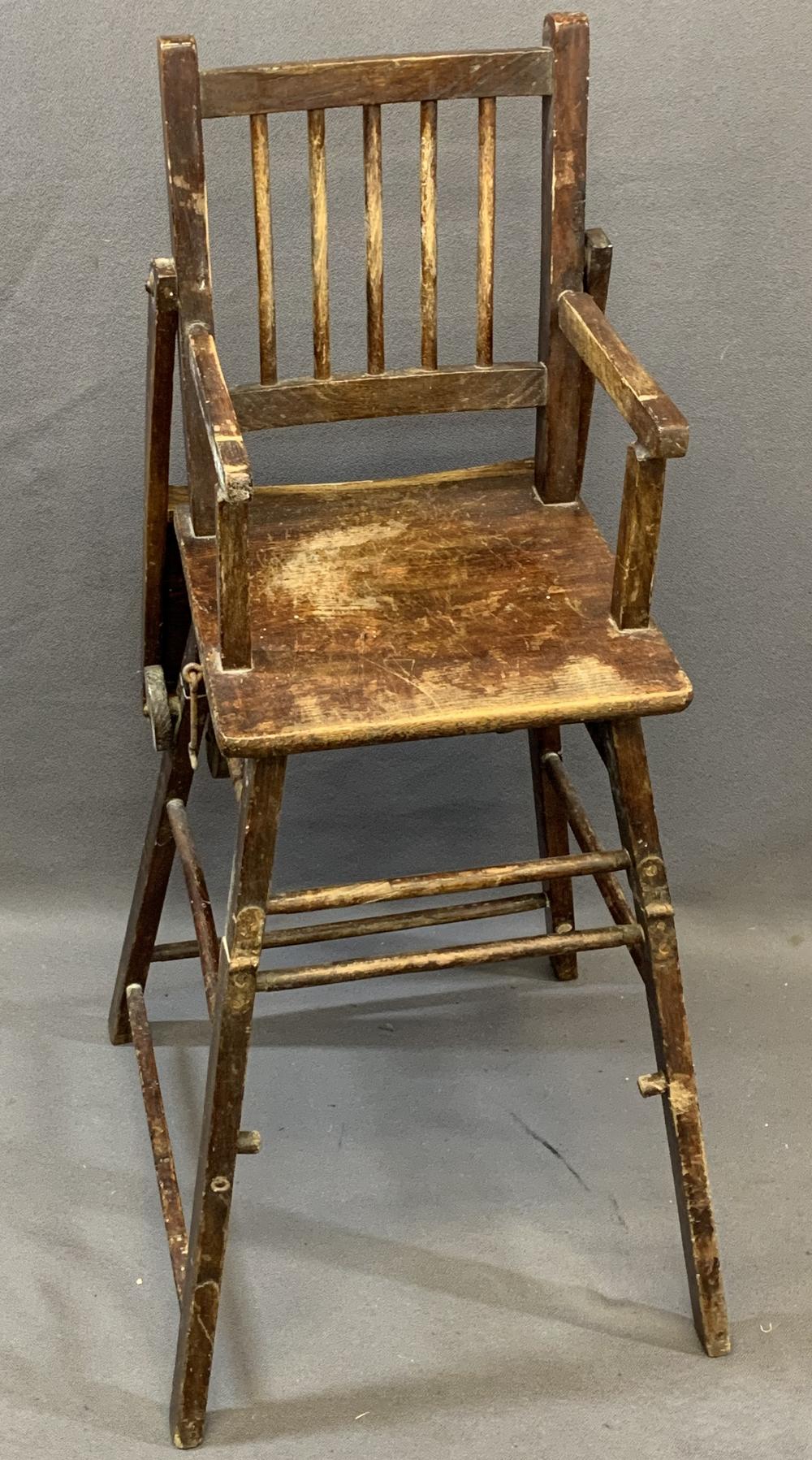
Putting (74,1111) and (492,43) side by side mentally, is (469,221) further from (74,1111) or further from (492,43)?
(74,1111)

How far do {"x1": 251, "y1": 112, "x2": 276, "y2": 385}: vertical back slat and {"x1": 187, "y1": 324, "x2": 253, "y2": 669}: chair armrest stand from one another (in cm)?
16

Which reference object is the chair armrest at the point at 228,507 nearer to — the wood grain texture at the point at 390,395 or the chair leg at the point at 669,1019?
the wood grain texture at the point at 390,395

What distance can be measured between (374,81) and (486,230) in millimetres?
182

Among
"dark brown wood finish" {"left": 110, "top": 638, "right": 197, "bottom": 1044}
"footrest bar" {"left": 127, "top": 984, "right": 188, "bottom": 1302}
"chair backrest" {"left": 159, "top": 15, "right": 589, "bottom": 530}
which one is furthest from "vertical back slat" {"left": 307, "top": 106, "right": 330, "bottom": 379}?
"footrest bar" {"left": 127, "top": 984, "right": 188, "bottom": 1302}

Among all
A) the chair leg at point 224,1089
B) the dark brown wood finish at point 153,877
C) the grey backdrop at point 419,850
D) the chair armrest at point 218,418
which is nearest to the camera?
the chair armrest at point 218,418

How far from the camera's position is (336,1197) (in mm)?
1935

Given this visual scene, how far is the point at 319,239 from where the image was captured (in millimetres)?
1684

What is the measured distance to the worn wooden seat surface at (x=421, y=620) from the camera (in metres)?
1.47

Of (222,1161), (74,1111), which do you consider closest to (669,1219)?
(222,1161)

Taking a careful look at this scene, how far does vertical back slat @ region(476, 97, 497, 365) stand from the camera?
66.3 inches

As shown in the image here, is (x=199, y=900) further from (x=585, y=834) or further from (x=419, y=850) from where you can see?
(x=419, y=850)

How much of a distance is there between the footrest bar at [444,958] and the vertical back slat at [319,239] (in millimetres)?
585

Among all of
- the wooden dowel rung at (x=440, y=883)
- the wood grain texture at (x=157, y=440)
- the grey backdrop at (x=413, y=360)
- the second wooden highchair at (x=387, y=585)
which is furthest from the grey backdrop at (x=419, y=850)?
the wooden dowel rung at (x=440, y=883)

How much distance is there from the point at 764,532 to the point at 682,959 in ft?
1.88
